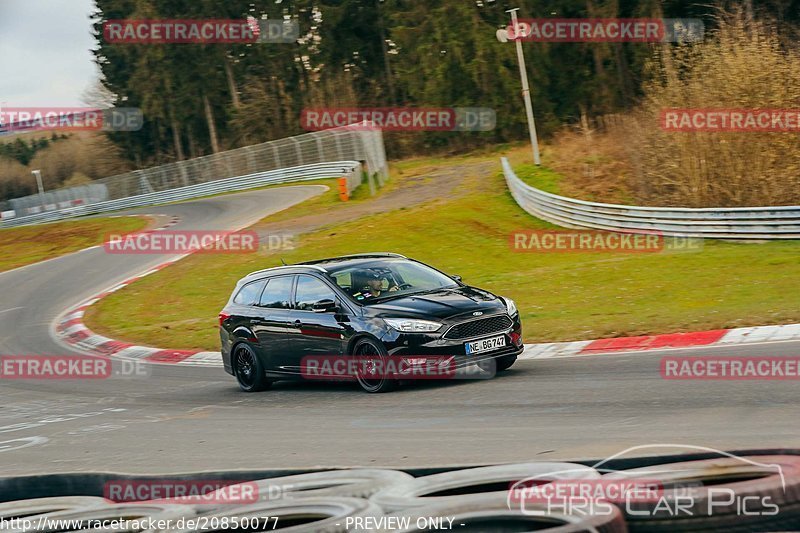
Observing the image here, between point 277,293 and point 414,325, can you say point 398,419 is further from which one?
point 277,293

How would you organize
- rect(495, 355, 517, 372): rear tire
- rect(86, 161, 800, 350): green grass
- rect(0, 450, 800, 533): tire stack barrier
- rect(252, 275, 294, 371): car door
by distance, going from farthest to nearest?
rect(86, 161, 800, 350): green grass → rect(252, 275, 294, 371): car door → rect(495, 355, 517, 372): rear tire → rect(0, 450, 800, 533): tire stack barrier

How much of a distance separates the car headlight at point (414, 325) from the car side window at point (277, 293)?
211 centimetres

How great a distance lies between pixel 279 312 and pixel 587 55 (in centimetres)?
4899

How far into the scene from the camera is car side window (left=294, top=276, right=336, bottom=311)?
11961mm

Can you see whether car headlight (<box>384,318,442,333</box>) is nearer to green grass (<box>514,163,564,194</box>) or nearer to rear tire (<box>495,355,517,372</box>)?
rear tire (<box>495,355,517,372</box>)

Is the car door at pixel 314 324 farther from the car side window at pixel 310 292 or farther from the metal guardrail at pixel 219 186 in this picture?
the metal guardrail at pixel 219 186

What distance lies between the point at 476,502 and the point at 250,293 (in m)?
8.86

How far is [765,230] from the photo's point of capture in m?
22.2

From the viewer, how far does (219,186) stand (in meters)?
56.7

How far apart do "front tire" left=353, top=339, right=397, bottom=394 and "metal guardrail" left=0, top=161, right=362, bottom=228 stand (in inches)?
1199

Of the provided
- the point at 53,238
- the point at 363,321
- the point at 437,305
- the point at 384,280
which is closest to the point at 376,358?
the point at 363,321

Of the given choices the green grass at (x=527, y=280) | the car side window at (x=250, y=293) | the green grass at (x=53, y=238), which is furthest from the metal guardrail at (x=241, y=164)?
the car side window at (x=250, y=293)

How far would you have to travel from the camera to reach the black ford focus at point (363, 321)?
35.9 ft

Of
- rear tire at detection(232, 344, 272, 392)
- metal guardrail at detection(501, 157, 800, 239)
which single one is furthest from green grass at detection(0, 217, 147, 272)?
rear tire at detection(232, 344, 272, 392)
